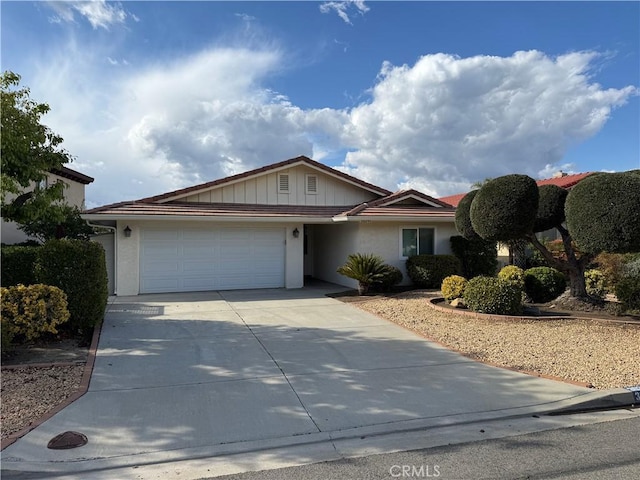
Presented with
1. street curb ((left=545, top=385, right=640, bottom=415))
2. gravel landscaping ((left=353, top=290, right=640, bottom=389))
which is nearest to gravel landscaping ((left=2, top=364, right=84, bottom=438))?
street curb ((left=545, top=385, right=640, bottom=415))

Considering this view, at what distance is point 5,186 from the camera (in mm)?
6707

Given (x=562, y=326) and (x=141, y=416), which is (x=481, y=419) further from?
(x=562, y=326)

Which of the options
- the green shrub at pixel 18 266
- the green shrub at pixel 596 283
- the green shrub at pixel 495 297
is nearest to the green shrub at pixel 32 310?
the green shrub at pixel 18 266

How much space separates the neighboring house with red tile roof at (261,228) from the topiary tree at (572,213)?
373 centimetres

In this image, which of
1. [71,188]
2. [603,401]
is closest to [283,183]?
[71,188]

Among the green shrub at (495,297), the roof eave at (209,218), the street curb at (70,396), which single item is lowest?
the street curb at (70,396)

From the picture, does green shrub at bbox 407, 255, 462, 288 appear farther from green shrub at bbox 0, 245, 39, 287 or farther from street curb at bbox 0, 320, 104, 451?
green shrub at bbox 0, 245, 39, 287

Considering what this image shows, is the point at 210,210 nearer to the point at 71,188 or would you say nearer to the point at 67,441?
the point at 67,441

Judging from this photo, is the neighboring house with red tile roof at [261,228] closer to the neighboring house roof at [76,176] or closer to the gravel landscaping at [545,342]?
the gravel landscaping at [545,342]

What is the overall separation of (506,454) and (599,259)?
12508mm

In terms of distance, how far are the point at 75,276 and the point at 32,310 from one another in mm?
1159

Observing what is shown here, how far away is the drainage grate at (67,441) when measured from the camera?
4136 mm

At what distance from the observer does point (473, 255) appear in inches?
634

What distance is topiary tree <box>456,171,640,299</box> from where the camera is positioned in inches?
345
